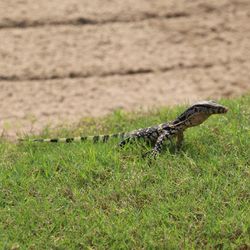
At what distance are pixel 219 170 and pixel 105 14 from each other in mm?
7574

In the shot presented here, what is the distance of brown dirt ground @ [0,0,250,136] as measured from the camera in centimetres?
1186

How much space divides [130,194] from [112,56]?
5.99m

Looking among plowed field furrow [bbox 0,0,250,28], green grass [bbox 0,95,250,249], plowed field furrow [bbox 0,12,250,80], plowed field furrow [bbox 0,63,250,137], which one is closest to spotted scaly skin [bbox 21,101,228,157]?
green grass [bbox 0,95,250,249]

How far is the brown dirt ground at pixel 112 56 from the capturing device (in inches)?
467

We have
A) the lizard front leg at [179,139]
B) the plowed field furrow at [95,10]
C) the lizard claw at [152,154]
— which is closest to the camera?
the lizard claw at [152,154]

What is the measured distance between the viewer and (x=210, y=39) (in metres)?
13.9

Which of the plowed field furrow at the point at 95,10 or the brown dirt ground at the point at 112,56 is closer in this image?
the brown dirt ground at the point at 112,56

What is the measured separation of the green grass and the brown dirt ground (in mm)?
2449

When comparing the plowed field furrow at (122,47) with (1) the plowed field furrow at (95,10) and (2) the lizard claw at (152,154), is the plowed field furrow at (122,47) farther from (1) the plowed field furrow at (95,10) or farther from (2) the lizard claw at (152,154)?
(2) the lizard claw at (152,154)

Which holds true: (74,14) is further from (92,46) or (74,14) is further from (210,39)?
(210,39)

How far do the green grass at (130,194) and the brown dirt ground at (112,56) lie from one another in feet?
8.04

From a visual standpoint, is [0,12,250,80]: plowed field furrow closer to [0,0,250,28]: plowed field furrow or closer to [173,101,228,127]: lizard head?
[0,0,250,28]: plowed field furrow

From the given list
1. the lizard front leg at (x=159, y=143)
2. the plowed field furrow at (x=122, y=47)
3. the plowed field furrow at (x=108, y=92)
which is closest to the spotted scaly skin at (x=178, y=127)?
the lizard front leg at (x=159, y=143)

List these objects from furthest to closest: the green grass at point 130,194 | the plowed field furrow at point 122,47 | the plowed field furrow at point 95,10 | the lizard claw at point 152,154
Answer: the plowed field furrow at point 95,10
the plowed field furrow at point 122,47
the lizard claw at point 152,154
the green grass at point 130,194
